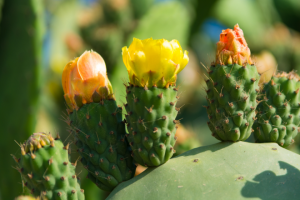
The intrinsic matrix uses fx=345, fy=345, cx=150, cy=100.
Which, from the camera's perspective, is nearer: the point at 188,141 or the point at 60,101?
the point at 188,141

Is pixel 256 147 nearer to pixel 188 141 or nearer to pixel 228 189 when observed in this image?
pixel 228 189

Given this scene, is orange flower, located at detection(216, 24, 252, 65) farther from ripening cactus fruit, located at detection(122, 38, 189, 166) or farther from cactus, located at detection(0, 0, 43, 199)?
cactus, located at detection(0, 0, 43, 199)

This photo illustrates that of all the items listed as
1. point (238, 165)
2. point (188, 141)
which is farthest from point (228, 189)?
point (188, 141)

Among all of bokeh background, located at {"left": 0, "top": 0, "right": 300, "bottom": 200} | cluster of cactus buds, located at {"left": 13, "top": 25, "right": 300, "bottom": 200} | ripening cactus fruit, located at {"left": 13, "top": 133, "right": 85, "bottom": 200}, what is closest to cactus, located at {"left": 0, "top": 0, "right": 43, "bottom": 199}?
bokeh background, located at {"left": 0, "top": 0, "right": 300, "bottom": 200}

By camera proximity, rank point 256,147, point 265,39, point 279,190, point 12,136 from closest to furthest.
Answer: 1. point 279,190
2. point 256,147
3. point 12,136
4. point 265,39

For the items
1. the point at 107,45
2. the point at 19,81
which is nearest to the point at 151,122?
the point at 19,81

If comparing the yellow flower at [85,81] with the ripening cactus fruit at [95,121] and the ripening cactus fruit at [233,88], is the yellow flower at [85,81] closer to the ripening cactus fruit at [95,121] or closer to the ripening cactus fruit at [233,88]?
the ripening cactus fruit at [95,121]
